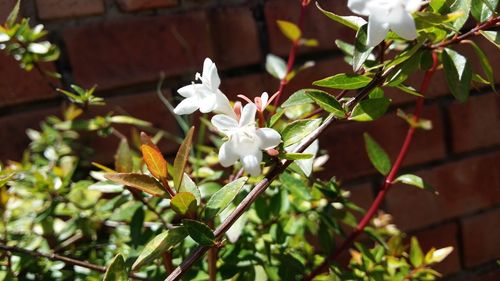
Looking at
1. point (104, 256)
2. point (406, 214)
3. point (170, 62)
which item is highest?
point (170, 62)

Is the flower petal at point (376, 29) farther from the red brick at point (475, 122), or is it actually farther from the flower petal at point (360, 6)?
the red brick at point (475, 122)

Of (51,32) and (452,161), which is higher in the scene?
(51,32)

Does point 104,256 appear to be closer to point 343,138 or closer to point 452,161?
point 343,138

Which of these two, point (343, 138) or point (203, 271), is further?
point (343, 138)

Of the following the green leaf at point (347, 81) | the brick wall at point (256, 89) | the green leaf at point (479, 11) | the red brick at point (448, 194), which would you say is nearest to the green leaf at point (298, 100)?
the green leaf at point (347, 81)

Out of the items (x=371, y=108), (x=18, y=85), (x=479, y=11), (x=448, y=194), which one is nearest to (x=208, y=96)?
(x=371, y=108)

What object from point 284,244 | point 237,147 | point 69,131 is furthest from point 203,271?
point 69,131

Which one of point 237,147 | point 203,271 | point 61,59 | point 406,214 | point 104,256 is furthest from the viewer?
point 406,214
